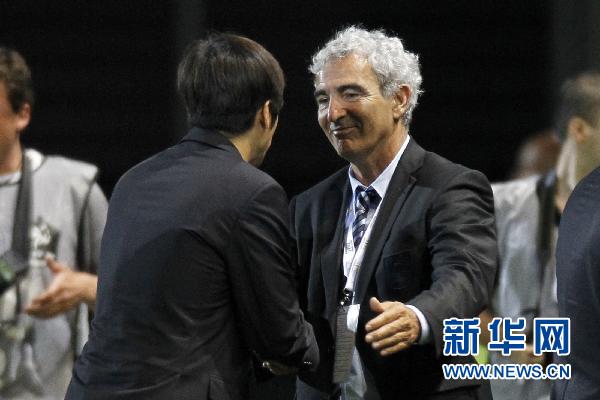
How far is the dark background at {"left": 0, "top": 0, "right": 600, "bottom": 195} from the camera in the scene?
757 centimetres

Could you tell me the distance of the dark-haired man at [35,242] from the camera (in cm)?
370

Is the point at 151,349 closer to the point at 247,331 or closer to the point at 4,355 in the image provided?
the point at 247,331

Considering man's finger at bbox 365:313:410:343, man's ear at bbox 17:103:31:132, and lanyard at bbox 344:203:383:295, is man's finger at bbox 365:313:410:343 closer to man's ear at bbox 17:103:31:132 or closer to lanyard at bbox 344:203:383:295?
lanyard at bbox 344:203:383:295

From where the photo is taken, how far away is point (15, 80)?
374 cm

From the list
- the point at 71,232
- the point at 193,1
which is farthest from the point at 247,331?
the point at 193,1

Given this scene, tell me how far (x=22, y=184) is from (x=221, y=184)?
1215 millimetres

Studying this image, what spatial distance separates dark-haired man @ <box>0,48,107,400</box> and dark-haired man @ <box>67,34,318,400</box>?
94cm

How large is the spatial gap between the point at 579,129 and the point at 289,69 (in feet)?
12.1

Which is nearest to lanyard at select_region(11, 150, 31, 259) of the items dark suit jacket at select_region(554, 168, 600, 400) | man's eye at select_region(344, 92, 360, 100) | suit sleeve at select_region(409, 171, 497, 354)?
man's eye at select_region(344, 92, 360, 100)

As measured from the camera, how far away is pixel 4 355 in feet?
12.1

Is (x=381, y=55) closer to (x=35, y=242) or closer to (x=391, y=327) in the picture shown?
(x=391, y=327)

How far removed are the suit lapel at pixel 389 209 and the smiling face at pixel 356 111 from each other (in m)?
0.07

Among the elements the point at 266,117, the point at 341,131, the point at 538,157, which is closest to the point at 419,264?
the point at 341,131

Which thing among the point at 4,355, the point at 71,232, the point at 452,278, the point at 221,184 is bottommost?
the point at 4,355
